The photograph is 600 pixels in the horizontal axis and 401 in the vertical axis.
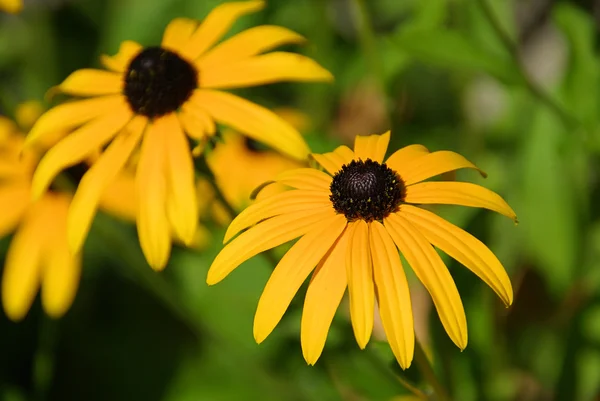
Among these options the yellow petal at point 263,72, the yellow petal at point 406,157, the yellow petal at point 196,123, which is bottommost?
the yellow petal at point 406,157

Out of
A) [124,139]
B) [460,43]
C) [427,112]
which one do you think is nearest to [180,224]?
[124,139]

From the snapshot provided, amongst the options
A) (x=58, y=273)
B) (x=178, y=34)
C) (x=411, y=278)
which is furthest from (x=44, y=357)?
(x=178, y=34)

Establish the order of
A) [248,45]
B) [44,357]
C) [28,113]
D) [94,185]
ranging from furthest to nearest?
[44,357], [28,113], [248,45], [94,185]

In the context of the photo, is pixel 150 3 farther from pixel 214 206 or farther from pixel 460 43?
pixel 460 43

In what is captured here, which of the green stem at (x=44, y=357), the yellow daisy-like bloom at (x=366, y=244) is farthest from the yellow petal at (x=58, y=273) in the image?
the yellow daisy-like bloom at (x=366, y=244)

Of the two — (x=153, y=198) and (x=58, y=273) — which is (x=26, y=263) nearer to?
(x=58, y=273)

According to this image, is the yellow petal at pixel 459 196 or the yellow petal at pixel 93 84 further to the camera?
the yellow petal at pixel 93 84

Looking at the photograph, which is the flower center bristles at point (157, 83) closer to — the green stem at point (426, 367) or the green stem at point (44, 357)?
the green stem at point (426, 367)
